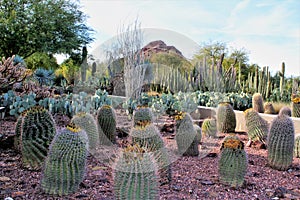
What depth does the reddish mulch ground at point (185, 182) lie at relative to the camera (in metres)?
2.46

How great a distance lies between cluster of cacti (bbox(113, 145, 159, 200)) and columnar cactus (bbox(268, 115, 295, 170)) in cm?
169

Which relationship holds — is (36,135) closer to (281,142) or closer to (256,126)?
(281,142)

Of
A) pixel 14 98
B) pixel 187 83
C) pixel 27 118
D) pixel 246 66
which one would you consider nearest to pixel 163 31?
pixel 14 98

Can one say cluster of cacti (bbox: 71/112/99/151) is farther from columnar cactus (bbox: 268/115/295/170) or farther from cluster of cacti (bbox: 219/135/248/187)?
columnar cactus (bbox: 268/115/295/170)

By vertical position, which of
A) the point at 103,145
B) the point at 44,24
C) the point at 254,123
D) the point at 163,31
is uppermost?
the point at 44,24

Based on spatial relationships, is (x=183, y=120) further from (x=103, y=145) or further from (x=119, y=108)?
(x=119, y=108)

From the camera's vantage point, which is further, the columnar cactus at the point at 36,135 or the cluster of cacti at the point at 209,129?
the cluster of cacti at the point at 209,129

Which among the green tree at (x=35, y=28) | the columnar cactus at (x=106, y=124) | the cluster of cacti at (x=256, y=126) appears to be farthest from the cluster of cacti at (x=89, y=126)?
the green tree at (x=35, y=28)

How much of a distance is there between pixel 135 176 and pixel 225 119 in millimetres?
3343

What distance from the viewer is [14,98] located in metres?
4.84

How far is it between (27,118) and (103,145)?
130 cm

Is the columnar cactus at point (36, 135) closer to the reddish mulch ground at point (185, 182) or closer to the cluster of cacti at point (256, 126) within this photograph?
the reddish mulch ground at point (185, 182)

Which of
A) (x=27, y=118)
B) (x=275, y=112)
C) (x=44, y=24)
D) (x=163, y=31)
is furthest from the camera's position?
(x=44, y=24)

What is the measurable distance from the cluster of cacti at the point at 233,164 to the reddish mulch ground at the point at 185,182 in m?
0.07
